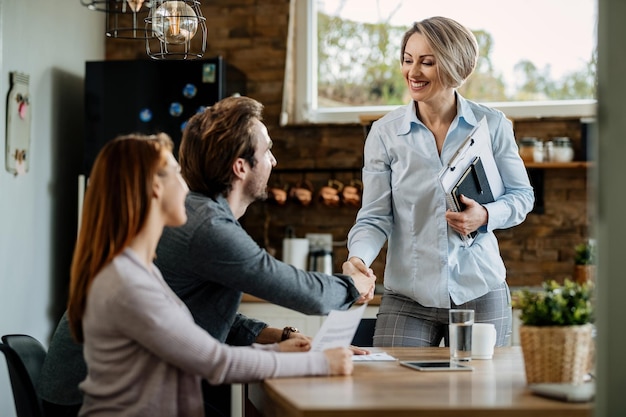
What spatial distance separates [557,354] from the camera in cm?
180

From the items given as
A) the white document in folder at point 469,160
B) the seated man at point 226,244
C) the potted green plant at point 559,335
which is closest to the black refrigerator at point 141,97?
the white document in folder at point 469,160

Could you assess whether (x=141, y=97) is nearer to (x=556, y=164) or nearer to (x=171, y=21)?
(x=171, y=21)

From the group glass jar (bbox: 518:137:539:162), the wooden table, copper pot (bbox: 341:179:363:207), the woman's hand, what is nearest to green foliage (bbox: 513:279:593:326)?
the wooden table

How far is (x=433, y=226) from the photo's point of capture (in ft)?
9.18

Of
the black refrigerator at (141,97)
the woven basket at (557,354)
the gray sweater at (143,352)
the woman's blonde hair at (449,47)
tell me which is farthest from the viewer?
the black refrigerator at (141,97)

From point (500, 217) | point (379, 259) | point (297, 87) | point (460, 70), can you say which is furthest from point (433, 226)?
point (297, 87)

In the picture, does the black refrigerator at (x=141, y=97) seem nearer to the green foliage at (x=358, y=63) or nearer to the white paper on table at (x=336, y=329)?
the green foliage at (x=358, y=63)

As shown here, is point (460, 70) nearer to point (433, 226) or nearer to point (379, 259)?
point (433, 226)

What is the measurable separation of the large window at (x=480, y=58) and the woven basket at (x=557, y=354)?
3.15 metres

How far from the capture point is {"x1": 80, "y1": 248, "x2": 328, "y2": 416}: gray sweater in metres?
1.68

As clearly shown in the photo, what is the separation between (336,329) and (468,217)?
783mm

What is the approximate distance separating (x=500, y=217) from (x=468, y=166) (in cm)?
19

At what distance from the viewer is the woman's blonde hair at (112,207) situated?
1.77 metres

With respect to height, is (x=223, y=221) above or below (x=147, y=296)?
above
